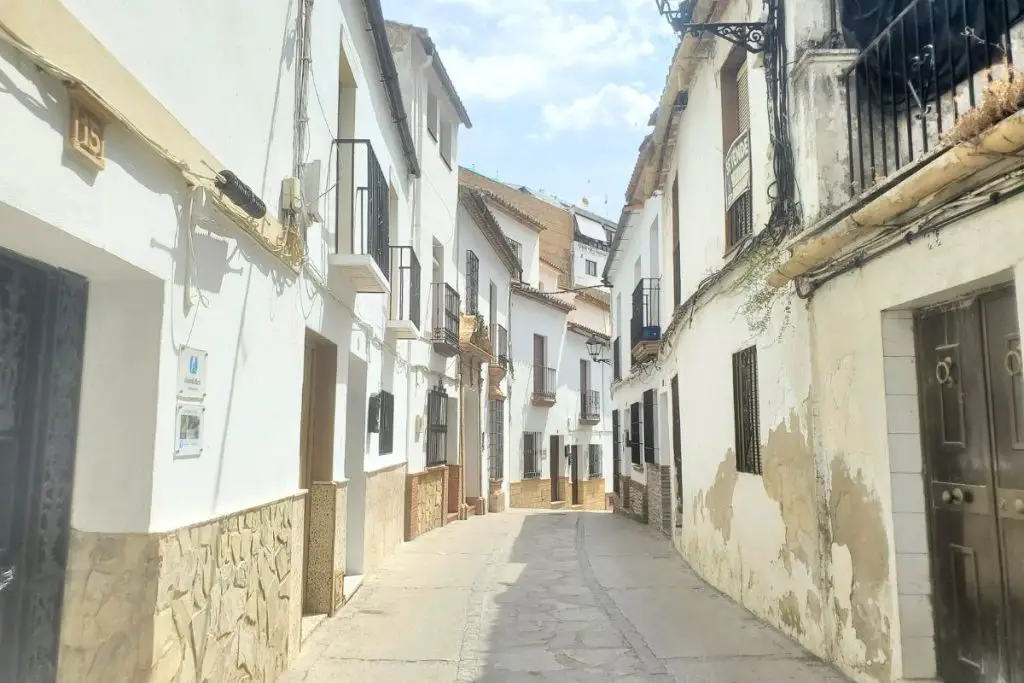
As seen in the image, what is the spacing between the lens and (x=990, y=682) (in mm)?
3809

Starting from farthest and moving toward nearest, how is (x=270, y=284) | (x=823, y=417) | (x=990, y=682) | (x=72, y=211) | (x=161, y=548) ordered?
1. (x=823, y=417)
2. (x=270, y=284)
3. (x=990, y=682)
4. (x=161, y=548)
5. (x=72, y=211)

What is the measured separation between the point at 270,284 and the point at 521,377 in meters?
19.3

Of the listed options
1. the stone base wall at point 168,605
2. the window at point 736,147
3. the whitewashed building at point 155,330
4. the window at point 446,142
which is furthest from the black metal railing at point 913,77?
the window at point 446,142

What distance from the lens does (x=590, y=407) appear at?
29016 mm

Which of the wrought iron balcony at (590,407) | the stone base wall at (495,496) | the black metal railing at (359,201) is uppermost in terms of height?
the black metal railing at (359,201)

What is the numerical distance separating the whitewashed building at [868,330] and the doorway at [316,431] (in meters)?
3.43

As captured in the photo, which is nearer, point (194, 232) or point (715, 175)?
point (194, 232)

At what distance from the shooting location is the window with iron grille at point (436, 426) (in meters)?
13.2

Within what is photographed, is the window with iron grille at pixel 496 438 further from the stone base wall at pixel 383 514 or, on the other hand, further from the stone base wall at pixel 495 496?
the stone base wall at pixel 383 514

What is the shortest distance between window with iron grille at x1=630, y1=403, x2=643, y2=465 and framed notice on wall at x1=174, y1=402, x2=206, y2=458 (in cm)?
1218

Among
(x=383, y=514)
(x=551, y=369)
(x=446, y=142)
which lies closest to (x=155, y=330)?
(x=383, y=514)

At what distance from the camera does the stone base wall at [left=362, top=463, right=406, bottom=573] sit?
830 cm

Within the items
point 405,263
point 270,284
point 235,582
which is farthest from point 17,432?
point 405,263

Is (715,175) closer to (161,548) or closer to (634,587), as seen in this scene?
(634,587)
